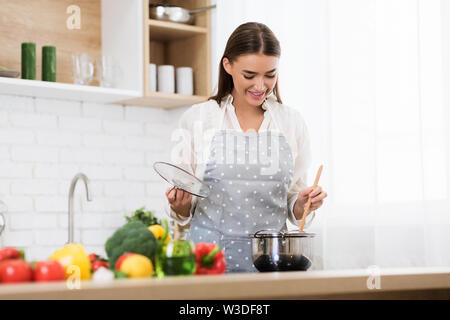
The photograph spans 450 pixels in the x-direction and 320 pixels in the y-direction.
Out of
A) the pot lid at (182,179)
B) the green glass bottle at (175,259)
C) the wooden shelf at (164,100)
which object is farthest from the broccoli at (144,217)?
the green glass bottle at (175,259)

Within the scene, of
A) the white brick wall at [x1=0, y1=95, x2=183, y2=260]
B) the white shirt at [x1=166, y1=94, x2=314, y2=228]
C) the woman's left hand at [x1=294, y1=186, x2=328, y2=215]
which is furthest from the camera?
the white brick wall at [x1=0, y1=95, x2=183, y2=260]

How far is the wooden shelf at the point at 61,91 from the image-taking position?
304 centimetres

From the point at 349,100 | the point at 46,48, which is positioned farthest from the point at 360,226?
the point at 46,48

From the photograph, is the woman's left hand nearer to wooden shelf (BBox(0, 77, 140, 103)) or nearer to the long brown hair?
the long brown hair

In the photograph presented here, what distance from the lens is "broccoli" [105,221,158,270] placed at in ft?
4.11

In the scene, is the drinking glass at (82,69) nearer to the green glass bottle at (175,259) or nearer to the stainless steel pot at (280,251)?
the stainless steel pot at (280,251)

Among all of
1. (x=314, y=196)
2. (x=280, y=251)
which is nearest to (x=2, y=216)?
(x=314, y=196)

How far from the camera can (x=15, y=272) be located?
108 cm

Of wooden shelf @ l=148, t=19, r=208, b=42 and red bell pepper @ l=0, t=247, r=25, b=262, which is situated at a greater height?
wooden shelf @ l=148, t=19, r=208, b=42

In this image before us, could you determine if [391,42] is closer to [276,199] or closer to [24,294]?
[276,199]

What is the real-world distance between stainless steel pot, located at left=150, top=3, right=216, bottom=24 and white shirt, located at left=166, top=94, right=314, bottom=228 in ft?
4.03

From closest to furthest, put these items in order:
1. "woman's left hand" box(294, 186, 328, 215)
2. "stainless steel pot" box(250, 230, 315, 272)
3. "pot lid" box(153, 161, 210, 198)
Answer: "stainless steel pot" box(250, 230, 315, 272) → "pot lid" box(153, 161, 210, 198) → "woman's left hand" box(294, 186, 328, 215)

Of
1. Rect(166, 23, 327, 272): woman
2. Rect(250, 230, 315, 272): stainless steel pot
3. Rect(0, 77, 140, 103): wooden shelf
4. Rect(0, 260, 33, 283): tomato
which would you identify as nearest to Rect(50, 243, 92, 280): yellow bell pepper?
Rect(0, 260, 33, 283): tomato
